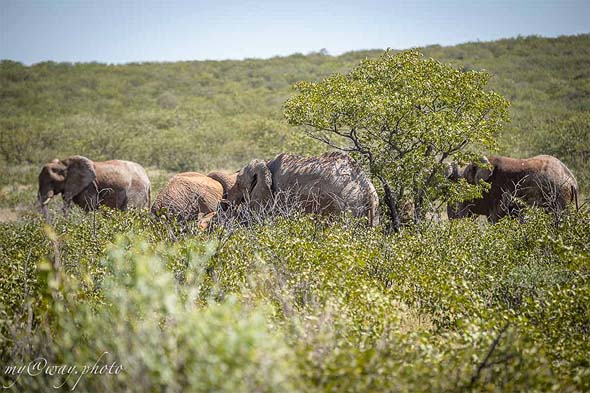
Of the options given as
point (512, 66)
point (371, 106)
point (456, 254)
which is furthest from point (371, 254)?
point (512, 66)

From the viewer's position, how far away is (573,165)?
21984mm

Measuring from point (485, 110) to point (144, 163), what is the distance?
20124 millimetres

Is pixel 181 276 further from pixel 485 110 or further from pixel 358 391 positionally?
pixel 485 110

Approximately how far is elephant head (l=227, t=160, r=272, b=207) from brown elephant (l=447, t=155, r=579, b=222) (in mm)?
4131

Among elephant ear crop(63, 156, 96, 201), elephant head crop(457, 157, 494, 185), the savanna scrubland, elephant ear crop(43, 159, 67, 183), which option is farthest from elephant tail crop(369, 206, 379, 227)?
elephant ear crop(43, 159, 67, 183)

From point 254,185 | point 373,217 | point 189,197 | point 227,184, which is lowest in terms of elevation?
point 373,217

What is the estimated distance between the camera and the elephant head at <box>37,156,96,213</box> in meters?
14.5

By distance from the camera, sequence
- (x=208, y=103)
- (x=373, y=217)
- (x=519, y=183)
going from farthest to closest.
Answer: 1. (x=208, y=103)
2. (x=519, y=183)
3. (x=373, y=217)

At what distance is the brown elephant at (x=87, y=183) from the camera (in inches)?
571

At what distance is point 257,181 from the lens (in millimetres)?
11266

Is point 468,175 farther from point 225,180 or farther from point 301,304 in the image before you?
point 301,304

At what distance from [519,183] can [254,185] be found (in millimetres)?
5907

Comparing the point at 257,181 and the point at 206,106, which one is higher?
the point at 206,106

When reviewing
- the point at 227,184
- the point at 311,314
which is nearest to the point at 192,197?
the point at 227,184
